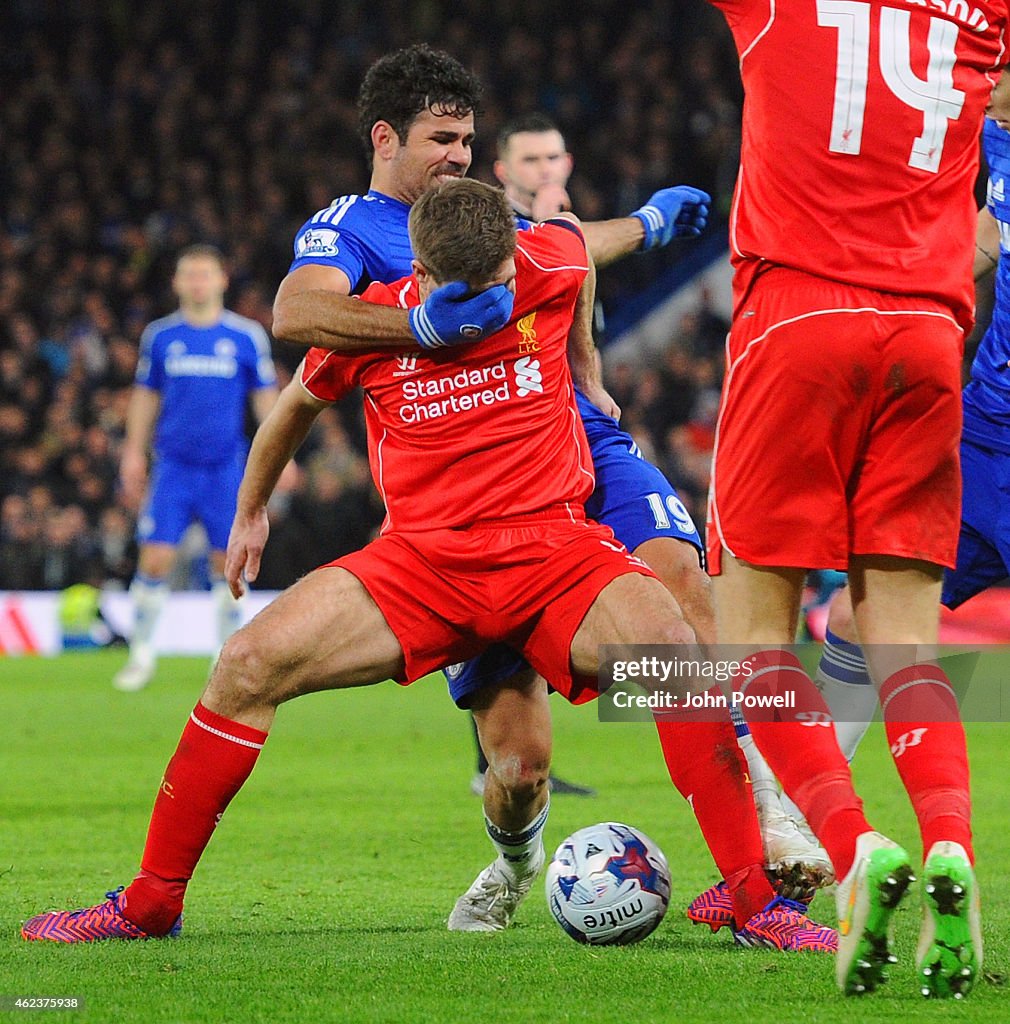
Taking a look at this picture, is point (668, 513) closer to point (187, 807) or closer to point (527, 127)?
point (187, 807)

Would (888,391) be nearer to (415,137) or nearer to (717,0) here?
(717,0)

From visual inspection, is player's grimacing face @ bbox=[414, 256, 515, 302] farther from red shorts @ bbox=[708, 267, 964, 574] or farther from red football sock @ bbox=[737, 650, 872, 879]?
red football sock @ bbox=[737, 650, 872, 879]

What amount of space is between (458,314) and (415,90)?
1159 millimetres

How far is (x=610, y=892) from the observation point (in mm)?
4344

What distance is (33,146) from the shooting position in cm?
2267

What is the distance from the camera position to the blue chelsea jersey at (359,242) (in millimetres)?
4758

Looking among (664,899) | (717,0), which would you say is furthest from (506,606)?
(717,0)

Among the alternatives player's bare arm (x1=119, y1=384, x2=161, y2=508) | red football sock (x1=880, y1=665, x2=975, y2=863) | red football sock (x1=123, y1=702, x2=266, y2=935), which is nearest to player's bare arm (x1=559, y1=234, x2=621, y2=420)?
red football sock (x1=123, y1=702, x2=266, y2=935)

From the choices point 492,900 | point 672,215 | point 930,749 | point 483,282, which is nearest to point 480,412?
point 483,282

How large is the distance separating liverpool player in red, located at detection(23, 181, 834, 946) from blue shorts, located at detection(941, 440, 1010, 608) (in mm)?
1334

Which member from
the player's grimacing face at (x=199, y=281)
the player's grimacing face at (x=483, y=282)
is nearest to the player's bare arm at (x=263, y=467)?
the player's grimacing face at (x=483, y=282)

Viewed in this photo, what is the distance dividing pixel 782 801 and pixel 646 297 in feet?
53.9

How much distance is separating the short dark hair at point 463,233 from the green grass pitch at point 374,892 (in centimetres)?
164

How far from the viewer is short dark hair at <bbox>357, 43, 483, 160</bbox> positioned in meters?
5.07
